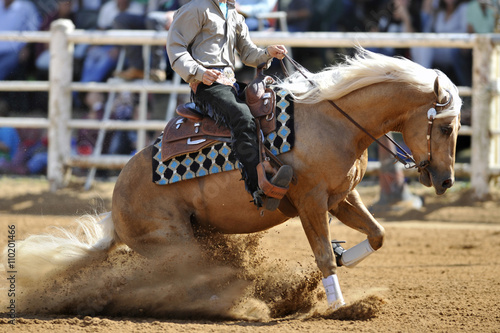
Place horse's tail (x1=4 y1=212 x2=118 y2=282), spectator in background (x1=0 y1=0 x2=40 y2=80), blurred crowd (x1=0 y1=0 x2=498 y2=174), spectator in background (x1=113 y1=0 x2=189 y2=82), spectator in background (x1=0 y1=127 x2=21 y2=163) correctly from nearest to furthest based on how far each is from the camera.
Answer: horse's tail (x1=4 y1=212 x2=118 y2=282)
spectator in background (x1=113 y1=0 x2=189 y2=82)
blurred crowd (x1=0 y1=0 x2=498 y2=174)
spectator in background (x1=0 y1=127 x2=21 y2=163)
spectator in background (x1=0 y1=0 x2=40 y2=80)

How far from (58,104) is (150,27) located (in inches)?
66.0

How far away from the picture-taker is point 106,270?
4.46 meters

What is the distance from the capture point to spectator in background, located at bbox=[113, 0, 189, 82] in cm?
902

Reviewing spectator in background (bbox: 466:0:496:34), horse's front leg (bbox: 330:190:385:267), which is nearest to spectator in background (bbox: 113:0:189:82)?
spectator in background (bbox: 466:0:496:34)

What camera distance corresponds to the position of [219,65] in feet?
14.2

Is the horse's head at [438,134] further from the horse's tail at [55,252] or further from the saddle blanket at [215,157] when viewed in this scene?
the horse's tail at [55,252]

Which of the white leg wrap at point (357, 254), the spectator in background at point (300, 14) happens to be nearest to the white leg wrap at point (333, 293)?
the white leg wrap at point (357, 254)

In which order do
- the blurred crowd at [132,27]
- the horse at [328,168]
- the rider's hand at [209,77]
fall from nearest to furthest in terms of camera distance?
the horse at [328,168]
the rider's hand at [209,77]
the blurred crowd at [132,27]

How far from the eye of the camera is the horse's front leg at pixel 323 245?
4001 millimetres

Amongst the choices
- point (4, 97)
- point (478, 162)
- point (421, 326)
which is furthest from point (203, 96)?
point (4, 97)

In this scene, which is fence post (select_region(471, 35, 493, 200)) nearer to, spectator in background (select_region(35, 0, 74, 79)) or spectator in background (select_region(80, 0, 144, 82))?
spectator in background (select_region(80, 0, 144, 82))

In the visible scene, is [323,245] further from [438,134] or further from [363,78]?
[363,78]

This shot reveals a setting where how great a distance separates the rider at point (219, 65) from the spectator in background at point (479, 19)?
568 cm

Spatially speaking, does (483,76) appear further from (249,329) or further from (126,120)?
(249,329)
